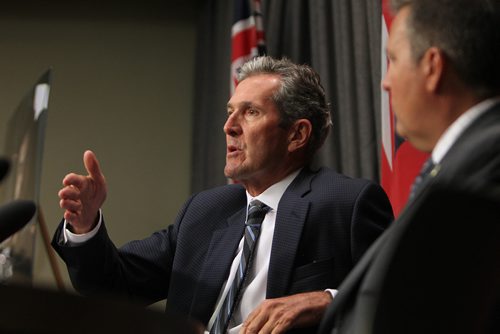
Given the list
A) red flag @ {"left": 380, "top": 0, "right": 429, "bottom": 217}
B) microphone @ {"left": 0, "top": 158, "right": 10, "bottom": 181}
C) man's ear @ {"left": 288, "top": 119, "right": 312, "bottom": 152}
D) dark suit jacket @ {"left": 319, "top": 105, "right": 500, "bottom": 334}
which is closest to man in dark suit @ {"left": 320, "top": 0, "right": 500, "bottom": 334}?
dark suit jacket @ {"left": 319, "top": 105, "right": 500, "bottom": 334}

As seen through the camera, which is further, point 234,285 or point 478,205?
point 234,285

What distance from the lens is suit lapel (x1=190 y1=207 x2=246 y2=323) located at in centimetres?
198

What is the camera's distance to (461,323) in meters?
0.98

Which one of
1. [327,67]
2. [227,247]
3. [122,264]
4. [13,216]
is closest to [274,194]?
[227,247]

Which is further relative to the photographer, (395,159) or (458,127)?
(395,159)

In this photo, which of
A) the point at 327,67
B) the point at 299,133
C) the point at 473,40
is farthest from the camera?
the point at 327,67

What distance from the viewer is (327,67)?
3.69 meters

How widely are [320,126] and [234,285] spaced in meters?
0.62

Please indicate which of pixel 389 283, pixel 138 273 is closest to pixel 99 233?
pixel 138 273

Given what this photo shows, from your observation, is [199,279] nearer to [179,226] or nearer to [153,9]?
[179,226]

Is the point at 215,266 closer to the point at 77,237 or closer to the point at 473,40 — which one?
the point at 77,237

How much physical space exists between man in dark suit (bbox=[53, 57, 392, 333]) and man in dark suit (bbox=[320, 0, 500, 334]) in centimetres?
59

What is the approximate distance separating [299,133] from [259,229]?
0.37m

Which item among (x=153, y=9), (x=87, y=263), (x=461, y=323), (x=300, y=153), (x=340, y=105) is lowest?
(x=461, y=323)
